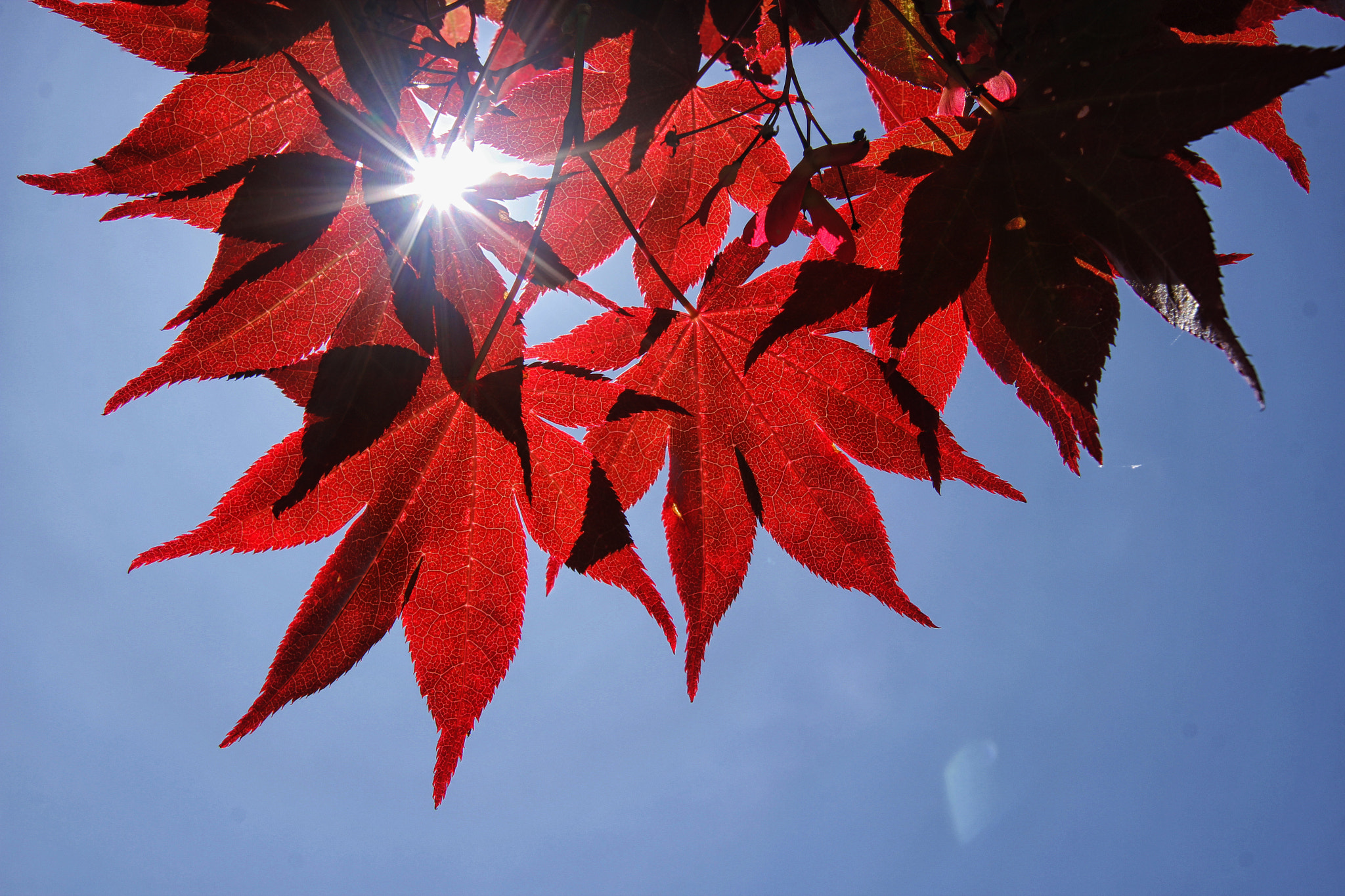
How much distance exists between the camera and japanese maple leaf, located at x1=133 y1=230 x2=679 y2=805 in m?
0.82

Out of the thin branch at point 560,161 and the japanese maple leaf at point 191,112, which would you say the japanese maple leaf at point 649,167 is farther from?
the japanese maple leaf at point 191,112

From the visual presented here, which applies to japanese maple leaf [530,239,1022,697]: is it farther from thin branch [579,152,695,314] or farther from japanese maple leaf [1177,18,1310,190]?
japanese maple leaf [1177,18,1310,190]

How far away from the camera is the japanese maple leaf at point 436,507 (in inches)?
32.1

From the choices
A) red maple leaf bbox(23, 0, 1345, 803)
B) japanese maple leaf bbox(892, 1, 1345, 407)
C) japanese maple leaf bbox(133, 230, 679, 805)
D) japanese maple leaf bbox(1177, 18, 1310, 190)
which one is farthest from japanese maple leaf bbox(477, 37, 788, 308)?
japanese maple leaf bbox(1177, 18, 1310, 190)

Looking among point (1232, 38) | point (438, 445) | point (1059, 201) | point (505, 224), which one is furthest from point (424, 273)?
point (1232, 38)

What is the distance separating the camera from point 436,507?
3.11 ft

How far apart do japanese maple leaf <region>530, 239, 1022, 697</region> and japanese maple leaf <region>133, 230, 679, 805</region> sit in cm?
7

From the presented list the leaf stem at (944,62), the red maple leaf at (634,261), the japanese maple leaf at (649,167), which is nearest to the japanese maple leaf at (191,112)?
the red maple leaf at (634,261)

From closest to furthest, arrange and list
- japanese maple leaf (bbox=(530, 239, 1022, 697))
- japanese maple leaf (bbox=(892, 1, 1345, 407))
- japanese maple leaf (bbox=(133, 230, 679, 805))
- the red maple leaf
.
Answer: japanese maple leaf (bbox=(892, 1, 1345, 407))
the red maple leaf
japanese maple leaf (bbox=(133, 230, 679, 805))
japanese maple leaf (bbox=(530, 239, 1022, 697))

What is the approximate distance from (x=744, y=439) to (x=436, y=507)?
1.60ft

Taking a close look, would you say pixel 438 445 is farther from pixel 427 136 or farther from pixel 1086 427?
pixel 1086 427

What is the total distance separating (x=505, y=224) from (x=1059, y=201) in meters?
0.65

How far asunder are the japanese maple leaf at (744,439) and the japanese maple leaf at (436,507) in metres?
0.07

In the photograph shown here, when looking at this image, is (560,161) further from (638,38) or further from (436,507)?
(436,507)
